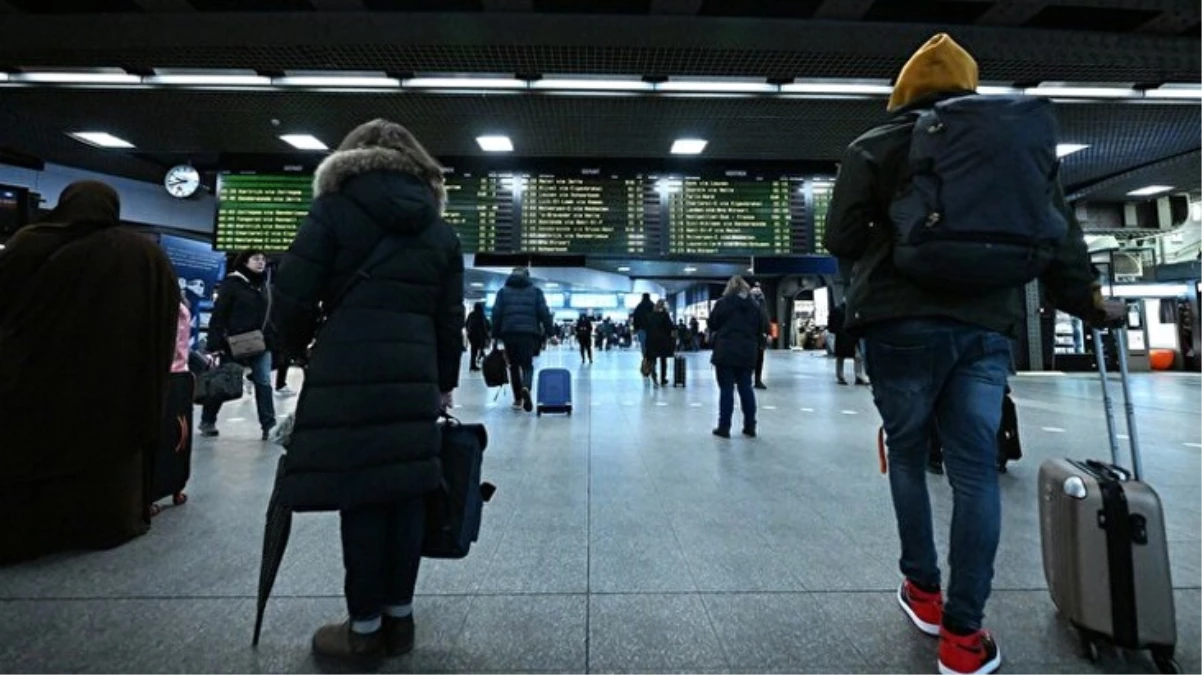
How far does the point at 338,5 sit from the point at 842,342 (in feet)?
16.4

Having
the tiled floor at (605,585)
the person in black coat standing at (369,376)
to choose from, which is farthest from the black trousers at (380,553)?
the tiled floor at (605,585)

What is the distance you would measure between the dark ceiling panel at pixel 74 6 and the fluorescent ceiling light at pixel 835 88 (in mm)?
6231

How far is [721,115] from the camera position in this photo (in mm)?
6547

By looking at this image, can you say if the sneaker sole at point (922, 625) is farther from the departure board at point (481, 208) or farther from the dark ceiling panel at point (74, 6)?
the departure board at point (481, 208)

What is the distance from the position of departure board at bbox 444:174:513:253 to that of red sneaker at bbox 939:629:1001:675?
7854 millimetres

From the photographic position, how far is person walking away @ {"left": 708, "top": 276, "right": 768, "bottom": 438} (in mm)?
4961

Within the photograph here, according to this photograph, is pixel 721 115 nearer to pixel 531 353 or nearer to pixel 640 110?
pixel 640 110

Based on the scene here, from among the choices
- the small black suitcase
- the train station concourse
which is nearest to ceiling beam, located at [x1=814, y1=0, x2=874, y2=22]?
the train station concourse

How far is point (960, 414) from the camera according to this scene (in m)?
1.46

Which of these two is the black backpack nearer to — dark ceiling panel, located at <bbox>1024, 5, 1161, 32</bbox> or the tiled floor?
the tiled floor

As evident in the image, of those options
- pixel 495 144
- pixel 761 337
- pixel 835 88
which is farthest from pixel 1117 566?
pixel 495 144

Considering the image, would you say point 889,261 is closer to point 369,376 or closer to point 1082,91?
point 369,376

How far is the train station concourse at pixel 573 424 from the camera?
4.70ft

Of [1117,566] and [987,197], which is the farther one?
[1117,566]
